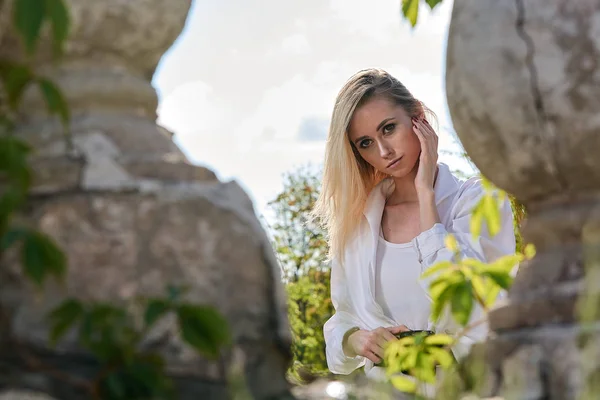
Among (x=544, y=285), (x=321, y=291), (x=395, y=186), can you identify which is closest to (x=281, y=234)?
(x=321, y=291)

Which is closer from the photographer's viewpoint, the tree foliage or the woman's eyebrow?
the woman's eyebrow

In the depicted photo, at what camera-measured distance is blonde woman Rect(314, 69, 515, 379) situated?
3844 millimetres

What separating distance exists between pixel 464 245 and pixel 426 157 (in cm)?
55

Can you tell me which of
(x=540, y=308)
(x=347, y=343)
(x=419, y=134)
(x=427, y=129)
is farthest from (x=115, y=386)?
(x=427, y=129)

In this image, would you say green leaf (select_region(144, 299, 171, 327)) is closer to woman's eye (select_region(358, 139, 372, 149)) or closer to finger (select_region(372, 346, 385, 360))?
finger (select_region(372, 346, 385, 360))

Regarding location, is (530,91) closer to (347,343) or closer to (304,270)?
(347,343)

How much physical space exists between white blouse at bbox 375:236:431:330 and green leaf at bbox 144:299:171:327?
8.65 feet

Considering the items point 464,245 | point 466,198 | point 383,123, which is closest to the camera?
point 464,245

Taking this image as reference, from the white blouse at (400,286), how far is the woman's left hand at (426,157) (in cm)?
34

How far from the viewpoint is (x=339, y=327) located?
409 cm

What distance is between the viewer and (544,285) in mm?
2027

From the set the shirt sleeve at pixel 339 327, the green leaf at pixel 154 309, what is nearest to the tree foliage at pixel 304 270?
the shirt sleeve at pixel 339 327

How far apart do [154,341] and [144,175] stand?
354 mm

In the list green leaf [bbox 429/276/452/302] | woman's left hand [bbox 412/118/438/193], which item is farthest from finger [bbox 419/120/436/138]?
green leaf [bbox 429/276/452/302]
